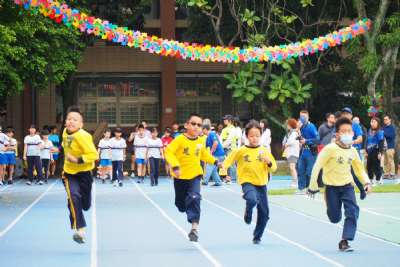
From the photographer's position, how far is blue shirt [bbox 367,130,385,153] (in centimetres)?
2836

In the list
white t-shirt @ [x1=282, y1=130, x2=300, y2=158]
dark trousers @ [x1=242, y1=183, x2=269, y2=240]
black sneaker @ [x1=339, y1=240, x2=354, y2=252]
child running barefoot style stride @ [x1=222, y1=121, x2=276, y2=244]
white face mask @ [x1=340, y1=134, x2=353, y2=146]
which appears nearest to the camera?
black sneaker @ [x1=339, y1=240, x2=354, y2=252]

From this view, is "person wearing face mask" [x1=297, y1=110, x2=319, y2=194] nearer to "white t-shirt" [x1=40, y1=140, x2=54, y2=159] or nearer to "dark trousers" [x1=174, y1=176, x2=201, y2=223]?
"dark trousers" [x1=174, y1=176, x2=201, y2=223]

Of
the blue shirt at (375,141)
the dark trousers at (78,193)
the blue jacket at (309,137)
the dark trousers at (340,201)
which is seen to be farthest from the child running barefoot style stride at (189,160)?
the blue shirt at (375,141)

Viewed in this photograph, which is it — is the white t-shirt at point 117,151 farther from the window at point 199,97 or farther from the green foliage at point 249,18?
the window at point 199,97

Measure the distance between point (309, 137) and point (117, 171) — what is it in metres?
9.30

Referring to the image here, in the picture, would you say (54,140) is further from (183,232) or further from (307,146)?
(183,232)

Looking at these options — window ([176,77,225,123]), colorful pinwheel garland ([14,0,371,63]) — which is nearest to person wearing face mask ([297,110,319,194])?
colorful pinwheel garland ([14,0,371,63])

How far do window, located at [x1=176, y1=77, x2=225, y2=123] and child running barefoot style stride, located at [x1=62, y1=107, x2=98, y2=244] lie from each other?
38.1m

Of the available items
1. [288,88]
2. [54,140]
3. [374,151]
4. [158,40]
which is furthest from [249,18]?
[158,40]

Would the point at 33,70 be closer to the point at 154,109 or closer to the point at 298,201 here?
the point at 298,201

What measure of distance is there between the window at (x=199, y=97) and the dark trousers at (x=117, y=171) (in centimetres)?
2046

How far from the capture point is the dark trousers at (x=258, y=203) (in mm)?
13578

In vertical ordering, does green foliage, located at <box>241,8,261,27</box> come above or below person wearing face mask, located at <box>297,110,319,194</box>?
above

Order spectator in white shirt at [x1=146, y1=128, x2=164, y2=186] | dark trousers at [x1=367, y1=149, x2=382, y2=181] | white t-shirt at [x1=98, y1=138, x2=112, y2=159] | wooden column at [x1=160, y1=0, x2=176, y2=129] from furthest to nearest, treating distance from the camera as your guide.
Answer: wooden column at [x1=160, y1=0, x2=176, y2=129], white t-shirt at [x1=98, y1=138, x2=112, y2=159], spectator in white shirt at [x1=146, y1=128, x2=164, y2=186], dark trousers at [x1=367, y1=149, x2=382, y2=181]
